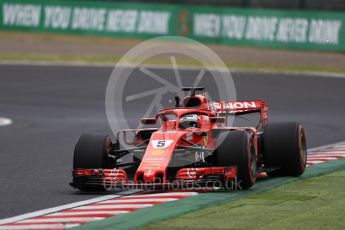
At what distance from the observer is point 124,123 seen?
22.9 meters

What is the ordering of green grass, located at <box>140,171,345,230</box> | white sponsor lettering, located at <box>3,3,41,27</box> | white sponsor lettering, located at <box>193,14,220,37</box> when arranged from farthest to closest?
white sponsor lettering, located at <box>3,3,41,27</box>, white sponsor lettering, located at <box>193,14,220,37</box>, green grass, located at <box>140,171,345,230</box>

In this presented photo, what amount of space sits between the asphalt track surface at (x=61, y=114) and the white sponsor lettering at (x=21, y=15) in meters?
9.79

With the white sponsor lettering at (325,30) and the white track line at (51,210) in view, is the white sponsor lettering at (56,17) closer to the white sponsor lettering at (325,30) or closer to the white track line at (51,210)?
the white sponsor lettering at (325,30)

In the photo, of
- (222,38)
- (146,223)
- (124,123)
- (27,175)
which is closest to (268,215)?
(146,223)

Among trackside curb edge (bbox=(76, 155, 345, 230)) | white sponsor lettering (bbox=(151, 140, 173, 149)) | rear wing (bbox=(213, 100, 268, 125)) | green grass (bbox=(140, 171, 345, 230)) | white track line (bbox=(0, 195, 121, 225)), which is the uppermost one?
rear wing (bbox=(213, 100, 268, 125))

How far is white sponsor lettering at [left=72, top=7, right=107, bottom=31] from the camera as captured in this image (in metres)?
45.5

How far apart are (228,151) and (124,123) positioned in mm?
9981

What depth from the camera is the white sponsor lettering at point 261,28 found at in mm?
40750

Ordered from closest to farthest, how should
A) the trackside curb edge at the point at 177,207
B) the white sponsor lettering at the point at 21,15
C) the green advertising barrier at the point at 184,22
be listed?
1. the trackside curb edge at the point at 177,207
2. the green advertising barrier at the point at 184,22
3. the white sponsor lettering at the point at 21,15

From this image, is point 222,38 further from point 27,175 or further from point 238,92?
point 27,175

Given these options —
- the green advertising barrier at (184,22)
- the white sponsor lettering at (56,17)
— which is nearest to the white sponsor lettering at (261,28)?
the green advertising barrier at (184,22)

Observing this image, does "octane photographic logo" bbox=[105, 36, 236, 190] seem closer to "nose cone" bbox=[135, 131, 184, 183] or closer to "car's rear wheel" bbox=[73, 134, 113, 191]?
"car's rear wheel" bbox=[73, 134, 113, 191]

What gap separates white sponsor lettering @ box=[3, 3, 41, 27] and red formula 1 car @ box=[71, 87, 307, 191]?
32977mm

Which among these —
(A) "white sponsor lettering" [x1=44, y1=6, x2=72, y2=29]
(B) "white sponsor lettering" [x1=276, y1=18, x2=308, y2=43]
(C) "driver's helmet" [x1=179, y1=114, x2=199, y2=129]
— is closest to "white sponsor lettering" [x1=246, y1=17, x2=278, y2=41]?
(B) "white sponsor lettering" [x1=276, y1=18, x2=308, y2=43]
